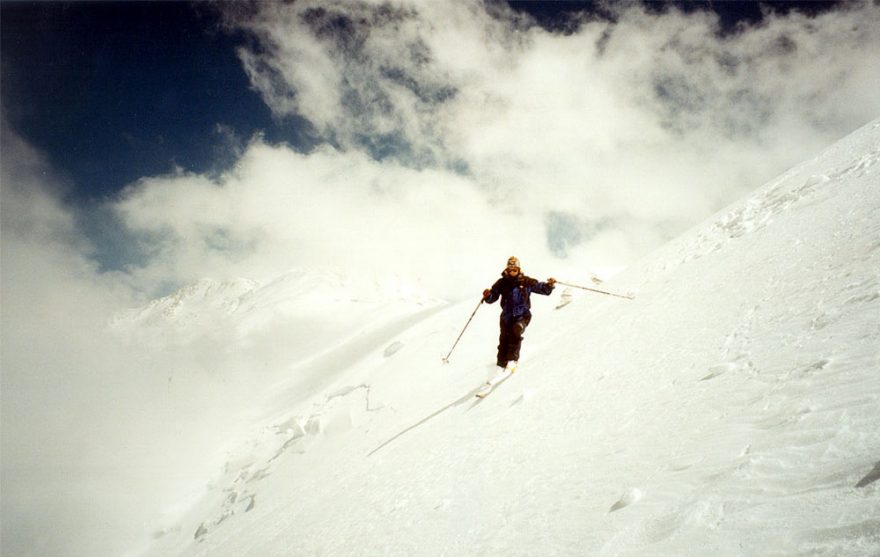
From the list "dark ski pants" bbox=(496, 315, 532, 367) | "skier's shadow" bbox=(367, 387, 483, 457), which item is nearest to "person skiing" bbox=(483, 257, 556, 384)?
"dark ski pants" bbox=(496, 315, 532, 367)

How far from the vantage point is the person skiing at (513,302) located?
28.3 feet

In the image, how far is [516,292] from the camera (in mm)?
8703

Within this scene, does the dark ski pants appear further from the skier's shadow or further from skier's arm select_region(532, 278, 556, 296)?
the skier's shadow

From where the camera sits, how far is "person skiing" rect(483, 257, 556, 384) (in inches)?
340

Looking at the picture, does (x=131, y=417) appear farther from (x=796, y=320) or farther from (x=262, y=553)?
(x=796, y=320)

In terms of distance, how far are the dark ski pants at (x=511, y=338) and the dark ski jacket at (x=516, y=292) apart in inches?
3.7

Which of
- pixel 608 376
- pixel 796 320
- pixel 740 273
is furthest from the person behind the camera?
pixel 740 273

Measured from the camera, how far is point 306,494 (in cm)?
957

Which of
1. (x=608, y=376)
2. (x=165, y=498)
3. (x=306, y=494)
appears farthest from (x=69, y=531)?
(x=608, y=376)

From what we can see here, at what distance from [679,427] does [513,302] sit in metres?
5.38

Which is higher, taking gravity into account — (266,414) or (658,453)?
(266,414)

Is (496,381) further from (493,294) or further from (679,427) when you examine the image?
(679,427)

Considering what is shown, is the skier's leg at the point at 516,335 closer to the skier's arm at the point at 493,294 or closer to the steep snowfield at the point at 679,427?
the steep snowfield at the point at 679,427

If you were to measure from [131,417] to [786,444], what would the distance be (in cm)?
8271
